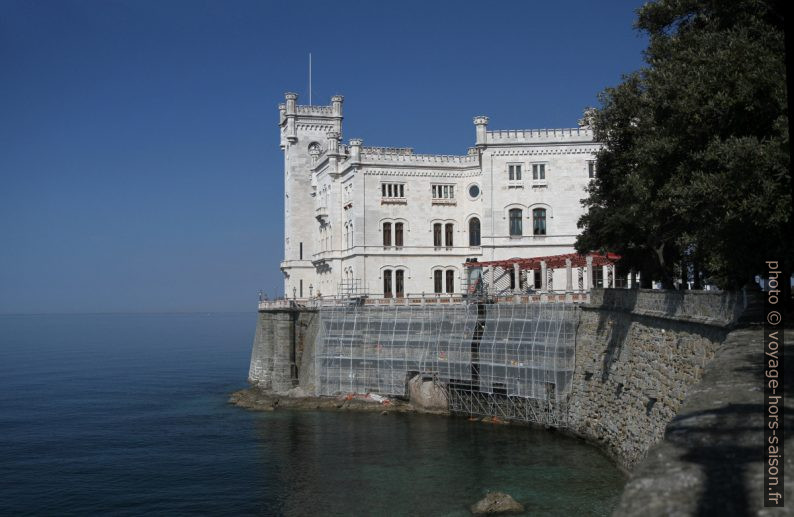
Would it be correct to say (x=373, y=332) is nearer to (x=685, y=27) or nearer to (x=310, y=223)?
(x=310, y=223)

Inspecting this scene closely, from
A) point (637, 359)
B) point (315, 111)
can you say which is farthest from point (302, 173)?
point (637, 359)

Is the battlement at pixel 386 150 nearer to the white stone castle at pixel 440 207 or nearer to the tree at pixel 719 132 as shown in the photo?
the white stone castle at pixel 440 207

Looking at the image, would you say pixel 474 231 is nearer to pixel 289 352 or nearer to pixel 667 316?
pixel 289 352

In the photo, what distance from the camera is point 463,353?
1884 inches

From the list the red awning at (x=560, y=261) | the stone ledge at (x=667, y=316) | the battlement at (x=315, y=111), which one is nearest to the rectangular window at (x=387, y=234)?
the red awning at (x=560, y=261)

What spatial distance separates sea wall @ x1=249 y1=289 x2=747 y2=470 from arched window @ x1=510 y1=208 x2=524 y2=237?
18.5 m

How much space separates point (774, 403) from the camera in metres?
11.5

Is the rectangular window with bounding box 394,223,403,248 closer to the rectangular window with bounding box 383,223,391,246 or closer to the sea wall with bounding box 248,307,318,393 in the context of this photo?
the rectangular window with bounding box 383,223,391,246

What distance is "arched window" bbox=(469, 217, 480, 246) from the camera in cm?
6247

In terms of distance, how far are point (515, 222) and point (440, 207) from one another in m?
6.63

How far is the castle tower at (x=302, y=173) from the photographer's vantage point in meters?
72.7

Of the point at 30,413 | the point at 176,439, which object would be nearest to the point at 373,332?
the point at 176,439

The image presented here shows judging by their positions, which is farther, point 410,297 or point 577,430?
point 410,297

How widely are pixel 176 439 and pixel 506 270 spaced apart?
2553 cm
